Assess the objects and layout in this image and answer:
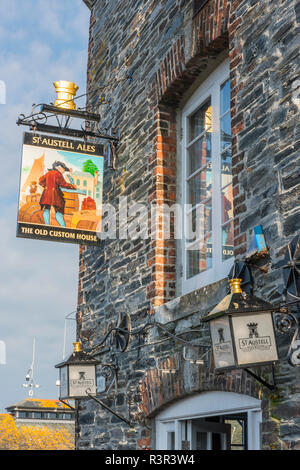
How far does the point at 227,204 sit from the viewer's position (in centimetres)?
531

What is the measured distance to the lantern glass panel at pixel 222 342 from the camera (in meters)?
3.82

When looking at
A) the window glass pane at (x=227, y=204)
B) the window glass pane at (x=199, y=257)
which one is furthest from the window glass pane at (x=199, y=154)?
the window glass pane at (x=199, y=257)

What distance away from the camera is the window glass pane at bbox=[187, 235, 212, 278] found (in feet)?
18.1

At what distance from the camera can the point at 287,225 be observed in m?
4.16

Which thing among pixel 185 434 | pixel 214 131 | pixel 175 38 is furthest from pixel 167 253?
pixel 175 38

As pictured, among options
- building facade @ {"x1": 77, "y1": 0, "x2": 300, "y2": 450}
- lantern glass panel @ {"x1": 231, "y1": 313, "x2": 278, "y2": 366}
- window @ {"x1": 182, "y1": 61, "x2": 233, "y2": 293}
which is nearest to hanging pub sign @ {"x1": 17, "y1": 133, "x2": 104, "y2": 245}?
building facade @ {"x1": 77, "y1": 0, "x2": 300, "y2": 450}

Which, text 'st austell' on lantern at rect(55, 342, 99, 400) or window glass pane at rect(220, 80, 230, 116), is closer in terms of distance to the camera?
window glass pane at rect(220, 80, 230, 116)

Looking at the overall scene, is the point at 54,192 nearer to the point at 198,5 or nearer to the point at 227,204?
the point at 227,204

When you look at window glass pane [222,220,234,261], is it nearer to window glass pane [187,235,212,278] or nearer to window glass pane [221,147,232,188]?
window glass pane [187,235,212,278]

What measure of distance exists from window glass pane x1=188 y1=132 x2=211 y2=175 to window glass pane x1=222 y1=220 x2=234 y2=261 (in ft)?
2.53

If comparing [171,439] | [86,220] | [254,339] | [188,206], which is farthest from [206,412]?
[86,220]

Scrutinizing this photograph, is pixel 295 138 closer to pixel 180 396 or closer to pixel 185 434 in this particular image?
pixel 180 396

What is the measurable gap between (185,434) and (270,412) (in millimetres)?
1567

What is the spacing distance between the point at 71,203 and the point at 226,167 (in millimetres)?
1864
